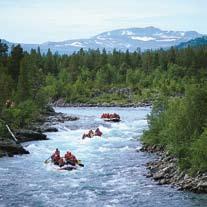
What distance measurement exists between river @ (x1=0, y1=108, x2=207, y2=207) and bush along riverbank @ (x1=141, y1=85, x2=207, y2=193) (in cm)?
111

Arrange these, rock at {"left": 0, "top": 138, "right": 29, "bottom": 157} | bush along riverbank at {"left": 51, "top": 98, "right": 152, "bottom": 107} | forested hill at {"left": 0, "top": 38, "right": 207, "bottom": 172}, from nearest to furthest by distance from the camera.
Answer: forested hill at {"left": 0, "top": 38, "right": 207, "bottom": 172} → rock at {"left": 0, "top": 138, "right": 29, "bottom": 157} → bush along riverbank at {"left": 51, "top": 98, "right": 152, "bottom": 107}

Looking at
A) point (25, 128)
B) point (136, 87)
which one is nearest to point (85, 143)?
point (25, 128)

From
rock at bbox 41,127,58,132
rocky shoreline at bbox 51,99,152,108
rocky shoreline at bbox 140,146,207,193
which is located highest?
rocky shoreline at bbox 140,146,207,193

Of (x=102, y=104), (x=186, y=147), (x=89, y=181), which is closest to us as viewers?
(x=89, y=181)

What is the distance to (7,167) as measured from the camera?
43031 millimetres

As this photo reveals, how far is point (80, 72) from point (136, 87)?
89.3ft

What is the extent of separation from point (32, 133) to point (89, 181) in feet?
76.1

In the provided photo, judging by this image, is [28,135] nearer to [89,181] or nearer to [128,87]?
[89,181]

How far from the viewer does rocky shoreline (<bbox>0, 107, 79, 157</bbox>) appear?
163 ft

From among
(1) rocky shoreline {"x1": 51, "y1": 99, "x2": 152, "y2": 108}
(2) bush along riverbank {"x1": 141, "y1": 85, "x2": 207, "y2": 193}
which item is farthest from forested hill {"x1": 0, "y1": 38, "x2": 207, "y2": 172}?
(1) rocky shoreline {"x1": 51, "y1": 99, "x2": 152, "y2": 108}

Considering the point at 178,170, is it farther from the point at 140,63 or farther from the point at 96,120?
the point at 140,63

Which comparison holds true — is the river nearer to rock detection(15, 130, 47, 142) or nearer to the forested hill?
rock detection(15, 130, 47, 142)

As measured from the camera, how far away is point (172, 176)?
37531 millimetres

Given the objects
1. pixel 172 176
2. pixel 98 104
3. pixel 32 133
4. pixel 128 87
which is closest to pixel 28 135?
pixel 32 133
